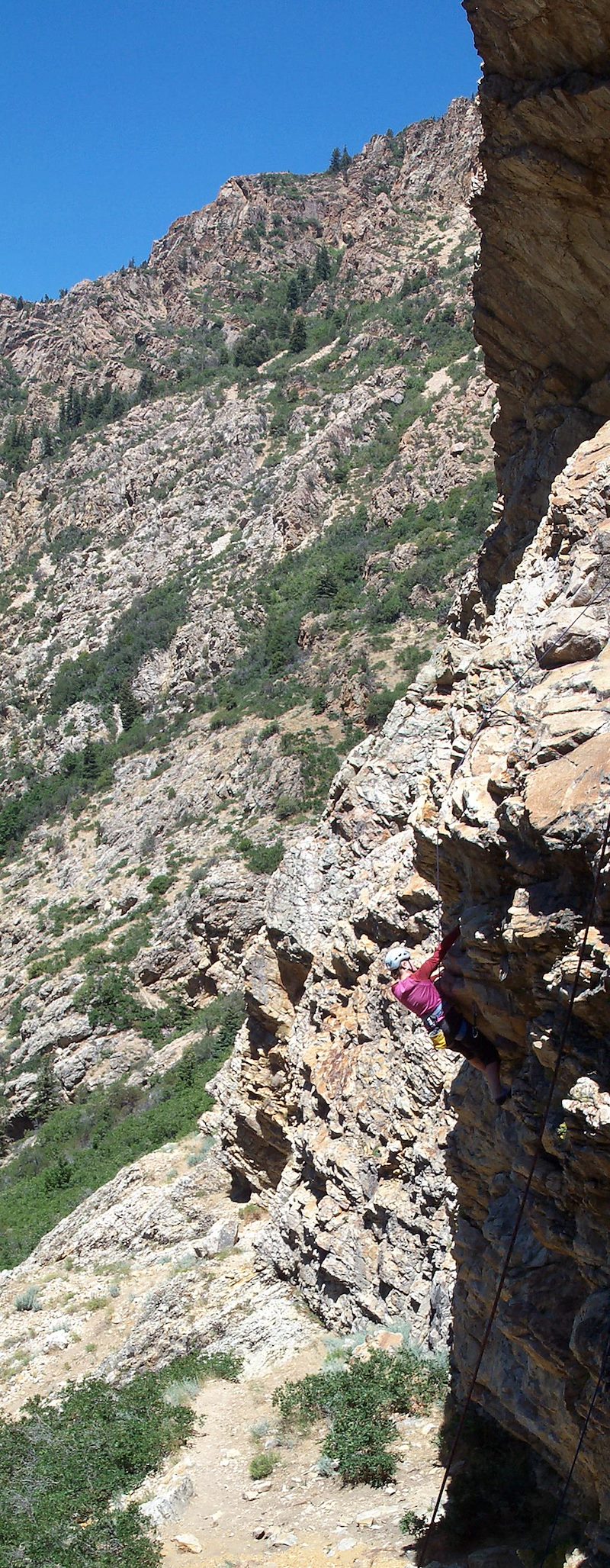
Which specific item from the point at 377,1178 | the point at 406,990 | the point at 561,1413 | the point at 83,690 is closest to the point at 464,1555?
the point at 561,1413

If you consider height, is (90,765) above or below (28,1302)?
above

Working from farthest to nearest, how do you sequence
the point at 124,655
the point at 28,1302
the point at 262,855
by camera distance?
the point at 124,655, the point at 262,855, the point at 28,1302

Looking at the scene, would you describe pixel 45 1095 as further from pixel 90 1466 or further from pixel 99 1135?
pixel 90 1466

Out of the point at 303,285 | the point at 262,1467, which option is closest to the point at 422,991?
the point at 262,1467

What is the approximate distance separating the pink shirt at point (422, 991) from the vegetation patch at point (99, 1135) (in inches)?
517

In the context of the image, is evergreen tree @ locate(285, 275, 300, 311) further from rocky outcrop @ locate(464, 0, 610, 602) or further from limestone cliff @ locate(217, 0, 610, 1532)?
rocky outcrop @ locate(464, 0, 610, 602)

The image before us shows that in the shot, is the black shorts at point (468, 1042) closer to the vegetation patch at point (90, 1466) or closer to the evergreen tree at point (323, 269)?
the vegetation patch at point (90, 1466)

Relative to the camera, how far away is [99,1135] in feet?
70.6

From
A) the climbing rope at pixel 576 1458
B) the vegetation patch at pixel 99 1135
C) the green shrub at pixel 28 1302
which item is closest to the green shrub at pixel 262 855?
the vegetation patch at pixel 99 1135

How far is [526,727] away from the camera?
5.56m

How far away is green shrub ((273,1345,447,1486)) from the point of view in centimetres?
766

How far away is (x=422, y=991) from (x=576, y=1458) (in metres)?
2.15

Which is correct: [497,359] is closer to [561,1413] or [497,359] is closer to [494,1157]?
[494,1157]

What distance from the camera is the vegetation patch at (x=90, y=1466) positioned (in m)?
7.94
